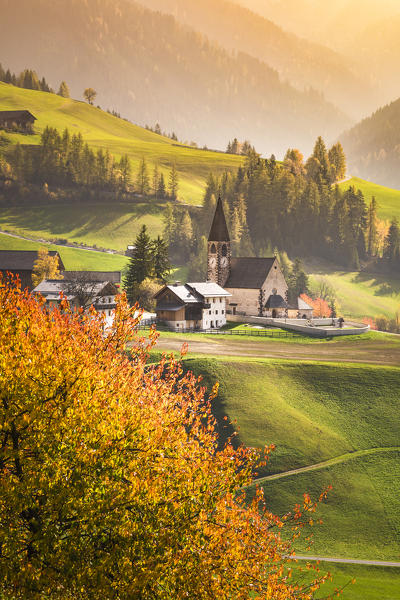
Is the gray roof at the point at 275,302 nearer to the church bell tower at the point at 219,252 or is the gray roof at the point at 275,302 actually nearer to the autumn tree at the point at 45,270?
the church bell tower at the point at 219,252

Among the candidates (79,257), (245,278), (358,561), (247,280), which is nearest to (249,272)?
(245,278)

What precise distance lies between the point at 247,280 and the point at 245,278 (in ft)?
2.78

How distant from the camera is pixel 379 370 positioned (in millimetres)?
66000

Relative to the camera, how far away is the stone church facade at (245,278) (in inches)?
4218

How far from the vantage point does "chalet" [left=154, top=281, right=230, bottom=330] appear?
9381 cm

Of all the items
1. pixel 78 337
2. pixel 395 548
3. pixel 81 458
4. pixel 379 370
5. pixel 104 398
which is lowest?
pixel 395 548

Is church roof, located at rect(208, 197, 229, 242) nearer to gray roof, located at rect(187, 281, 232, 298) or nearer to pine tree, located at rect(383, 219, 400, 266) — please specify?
gray roof, located at rect(187, 281, 232, 298)

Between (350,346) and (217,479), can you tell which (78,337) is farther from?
(350,346)

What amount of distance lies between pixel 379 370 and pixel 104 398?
52651mm

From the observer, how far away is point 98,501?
15320 mm

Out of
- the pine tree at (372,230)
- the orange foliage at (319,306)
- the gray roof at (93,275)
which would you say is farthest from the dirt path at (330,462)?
the pine tree at (372,230)

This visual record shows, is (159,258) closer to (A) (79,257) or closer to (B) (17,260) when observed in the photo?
(B) (17,260)

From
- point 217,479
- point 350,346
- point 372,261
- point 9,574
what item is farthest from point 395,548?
point 372,261

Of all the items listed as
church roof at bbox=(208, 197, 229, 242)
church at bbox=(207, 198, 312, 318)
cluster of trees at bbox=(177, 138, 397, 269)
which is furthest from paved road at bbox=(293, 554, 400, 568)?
cluster of trees at bbox=(177, 138, 397, 269)
